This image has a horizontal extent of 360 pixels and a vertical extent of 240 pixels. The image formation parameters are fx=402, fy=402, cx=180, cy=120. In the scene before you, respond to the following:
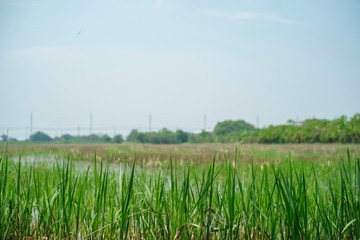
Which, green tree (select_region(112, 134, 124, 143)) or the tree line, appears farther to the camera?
green tree (select_region(112, 134, 124, 143))

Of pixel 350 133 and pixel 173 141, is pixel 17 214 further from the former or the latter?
pixel 173 141

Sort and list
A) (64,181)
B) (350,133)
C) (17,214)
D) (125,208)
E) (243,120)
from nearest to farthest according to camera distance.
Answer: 1. (125,208)
2. (64,181)
3. (17,214)
4. (350,133)
5. (243,120)

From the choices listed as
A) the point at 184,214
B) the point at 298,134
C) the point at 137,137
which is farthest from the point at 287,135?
the point at 184,214

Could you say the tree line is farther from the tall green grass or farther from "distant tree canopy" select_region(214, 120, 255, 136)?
the tall green grass

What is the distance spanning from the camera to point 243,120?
4762cm

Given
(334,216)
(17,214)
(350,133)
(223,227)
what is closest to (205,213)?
(223,227)

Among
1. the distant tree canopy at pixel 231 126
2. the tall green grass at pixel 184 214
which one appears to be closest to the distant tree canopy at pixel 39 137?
the distant tree canopy at pixel 231 126

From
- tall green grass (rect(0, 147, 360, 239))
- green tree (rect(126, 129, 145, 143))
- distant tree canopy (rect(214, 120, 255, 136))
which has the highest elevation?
distant tree canopy (rect(214, 120, 255, 136))

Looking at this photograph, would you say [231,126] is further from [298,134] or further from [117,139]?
[298,134]

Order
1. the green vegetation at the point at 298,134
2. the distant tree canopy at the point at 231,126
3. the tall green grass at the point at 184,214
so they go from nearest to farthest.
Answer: the tall green grass at the point at 184,214 < the green vegetation at the point at 298,134 < the distant tree canopy at the point at 231,126

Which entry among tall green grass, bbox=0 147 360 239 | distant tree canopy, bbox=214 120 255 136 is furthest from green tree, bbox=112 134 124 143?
tall green grass, bbox=0 147 360 239

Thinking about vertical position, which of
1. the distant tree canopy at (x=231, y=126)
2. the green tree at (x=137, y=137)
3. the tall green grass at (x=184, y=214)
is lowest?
the tall green grass at (x=184, y=214)

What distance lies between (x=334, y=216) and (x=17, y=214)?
2.02 m

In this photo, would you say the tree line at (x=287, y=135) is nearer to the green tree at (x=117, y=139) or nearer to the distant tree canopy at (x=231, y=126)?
the green tree at (x=117, y=139)
